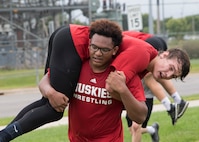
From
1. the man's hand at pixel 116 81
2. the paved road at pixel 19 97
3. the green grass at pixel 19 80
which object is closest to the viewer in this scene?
the man's hand at pixel 116 81

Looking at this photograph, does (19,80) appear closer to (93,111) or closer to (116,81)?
(93,111)

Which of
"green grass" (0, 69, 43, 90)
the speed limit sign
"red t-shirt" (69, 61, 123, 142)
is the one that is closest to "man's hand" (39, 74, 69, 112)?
"red t-shirt" (69, 61, 123, 142)

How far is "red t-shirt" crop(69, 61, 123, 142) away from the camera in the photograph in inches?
160

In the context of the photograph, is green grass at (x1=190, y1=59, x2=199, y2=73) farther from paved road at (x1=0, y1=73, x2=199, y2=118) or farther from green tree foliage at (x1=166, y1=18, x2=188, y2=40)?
green tree foliage at (x1=166, y1=18, x2=188, y2=40)

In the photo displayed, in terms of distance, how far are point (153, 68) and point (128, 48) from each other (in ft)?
1.19

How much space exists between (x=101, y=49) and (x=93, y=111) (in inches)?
23.1

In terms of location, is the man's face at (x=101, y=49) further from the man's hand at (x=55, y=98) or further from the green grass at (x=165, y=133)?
the green grass at (x=165, y=133)

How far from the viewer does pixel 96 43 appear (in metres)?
3.88

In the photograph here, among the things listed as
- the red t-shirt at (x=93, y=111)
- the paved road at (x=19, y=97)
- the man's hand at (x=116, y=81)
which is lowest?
the paved road at (x=19, y=97)

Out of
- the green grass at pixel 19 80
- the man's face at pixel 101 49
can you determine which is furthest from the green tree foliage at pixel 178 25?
the man's face at pixel 101 49

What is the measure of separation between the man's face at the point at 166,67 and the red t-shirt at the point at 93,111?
418 millimetres

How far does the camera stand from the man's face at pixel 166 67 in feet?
13.6

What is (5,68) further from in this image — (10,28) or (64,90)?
(64,90)

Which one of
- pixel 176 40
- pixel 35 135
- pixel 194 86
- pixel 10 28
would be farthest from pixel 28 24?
pixel 35 135
